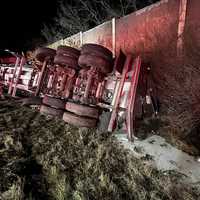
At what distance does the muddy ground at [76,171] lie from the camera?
2.26 meters

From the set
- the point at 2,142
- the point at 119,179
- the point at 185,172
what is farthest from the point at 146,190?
the point at 2,142

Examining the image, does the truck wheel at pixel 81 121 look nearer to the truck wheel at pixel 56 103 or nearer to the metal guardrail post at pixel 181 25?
the truck wheel at pixel 56 103

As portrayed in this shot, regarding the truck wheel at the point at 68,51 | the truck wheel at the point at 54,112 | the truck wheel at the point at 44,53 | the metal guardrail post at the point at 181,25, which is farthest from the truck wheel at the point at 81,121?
the truck wheel at the point at 44,53

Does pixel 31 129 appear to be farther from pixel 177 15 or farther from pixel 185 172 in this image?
pixel 177 15

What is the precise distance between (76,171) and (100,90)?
211 centimetres

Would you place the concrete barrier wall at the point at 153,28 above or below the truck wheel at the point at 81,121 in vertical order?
above

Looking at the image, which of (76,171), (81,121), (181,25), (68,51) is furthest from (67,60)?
(76,171)

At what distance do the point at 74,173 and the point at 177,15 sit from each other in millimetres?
3383

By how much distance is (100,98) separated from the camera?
4488mm

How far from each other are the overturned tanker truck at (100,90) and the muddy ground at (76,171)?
1.27 feet

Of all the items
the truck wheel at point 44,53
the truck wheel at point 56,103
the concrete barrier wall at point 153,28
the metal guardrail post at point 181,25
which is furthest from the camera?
the truck wheel at point 44,53

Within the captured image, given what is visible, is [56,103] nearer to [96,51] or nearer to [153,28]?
[96,51]

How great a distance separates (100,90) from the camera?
4484 mm

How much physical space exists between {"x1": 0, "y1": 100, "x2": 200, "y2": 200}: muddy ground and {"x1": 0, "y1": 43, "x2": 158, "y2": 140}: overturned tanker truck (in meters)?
0.39
